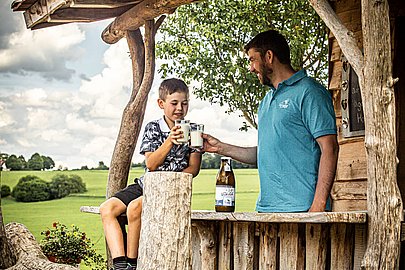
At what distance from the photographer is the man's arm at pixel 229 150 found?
4.73 meters

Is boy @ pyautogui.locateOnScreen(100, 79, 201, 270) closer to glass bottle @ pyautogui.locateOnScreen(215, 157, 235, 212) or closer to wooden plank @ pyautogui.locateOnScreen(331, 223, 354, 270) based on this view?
glass bottle @ pyautogui.locateOnScreen(215, 157, 235, 212)

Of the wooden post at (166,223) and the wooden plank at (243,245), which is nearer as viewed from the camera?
the wooden post at (166,223)

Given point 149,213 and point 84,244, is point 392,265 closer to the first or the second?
point 149,213

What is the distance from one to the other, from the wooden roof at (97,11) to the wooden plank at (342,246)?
7.92ft

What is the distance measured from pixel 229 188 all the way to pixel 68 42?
975 centimetres

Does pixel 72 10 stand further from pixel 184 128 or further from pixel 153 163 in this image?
pixel 184 128

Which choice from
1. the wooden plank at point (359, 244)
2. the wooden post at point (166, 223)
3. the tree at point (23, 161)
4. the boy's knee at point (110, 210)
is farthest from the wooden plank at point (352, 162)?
the tree at point (23, 161)

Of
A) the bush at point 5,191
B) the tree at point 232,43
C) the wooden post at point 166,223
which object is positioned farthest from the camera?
the bush at point 5,191

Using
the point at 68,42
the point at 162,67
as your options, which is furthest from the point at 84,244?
the point at 68,42

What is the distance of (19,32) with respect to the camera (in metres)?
12.8

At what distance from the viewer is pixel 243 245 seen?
4.69 m

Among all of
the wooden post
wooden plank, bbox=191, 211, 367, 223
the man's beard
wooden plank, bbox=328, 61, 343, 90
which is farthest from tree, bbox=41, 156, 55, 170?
the wooden post

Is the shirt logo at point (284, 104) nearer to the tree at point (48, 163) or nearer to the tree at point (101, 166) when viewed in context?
the tree at point (48, 163)

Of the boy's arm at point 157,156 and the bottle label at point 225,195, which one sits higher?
the boy's arm at point 157,156
